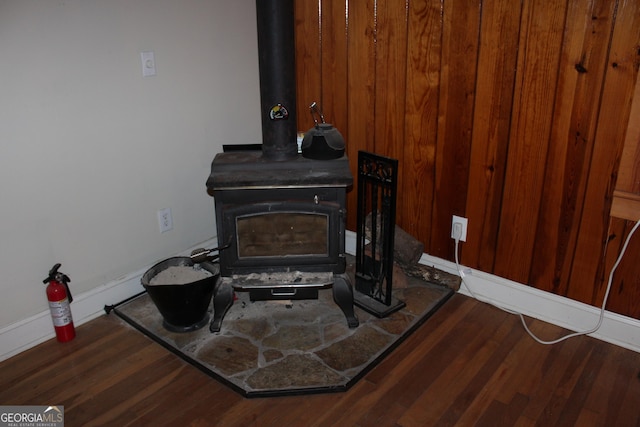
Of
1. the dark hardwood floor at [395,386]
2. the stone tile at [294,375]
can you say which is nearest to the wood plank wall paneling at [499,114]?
the dark hardwood floor at [395,386]

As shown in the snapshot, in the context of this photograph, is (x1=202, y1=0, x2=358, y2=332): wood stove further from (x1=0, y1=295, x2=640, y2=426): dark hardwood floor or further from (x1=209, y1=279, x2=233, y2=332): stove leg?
(x1=0, y1=295, x2=640, y2=426): dark hardwood floor

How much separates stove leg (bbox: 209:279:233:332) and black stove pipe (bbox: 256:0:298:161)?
0.63 m

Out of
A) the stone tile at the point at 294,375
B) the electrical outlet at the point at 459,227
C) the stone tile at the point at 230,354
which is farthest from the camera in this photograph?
the electrical outlet at the point at 459,227

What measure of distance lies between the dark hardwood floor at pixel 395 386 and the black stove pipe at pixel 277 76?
104 centimetres

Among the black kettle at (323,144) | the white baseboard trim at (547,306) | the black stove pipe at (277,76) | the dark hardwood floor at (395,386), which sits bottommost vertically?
the dark hardwood floor at (395,386)

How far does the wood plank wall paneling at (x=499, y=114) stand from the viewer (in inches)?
83.6

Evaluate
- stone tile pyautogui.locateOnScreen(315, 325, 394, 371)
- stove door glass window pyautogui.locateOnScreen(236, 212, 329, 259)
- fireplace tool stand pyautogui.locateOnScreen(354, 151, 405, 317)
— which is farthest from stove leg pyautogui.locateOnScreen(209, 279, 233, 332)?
fireplace tool stand pyautogui.locateOnScreen(354, 151, 405, 317)

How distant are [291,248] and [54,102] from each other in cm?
117

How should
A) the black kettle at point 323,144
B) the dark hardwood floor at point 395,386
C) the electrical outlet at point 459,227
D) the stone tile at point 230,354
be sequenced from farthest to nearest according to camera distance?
the electrical outlet at point 459,227 → the black kettle at point 323,144 → the stone tile at point 230,354 → the dark hardwood floor at point 395,386

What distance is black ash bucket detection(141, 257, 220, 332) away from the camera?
7.52 feet

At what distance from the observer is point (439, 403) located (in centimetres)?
200

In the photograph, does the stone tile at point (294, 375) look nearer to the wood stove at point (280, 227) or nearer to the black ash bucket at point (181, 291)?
the wood stove at point (280, 227)

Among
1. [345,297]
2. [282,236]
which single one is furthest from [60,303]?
[345,297]

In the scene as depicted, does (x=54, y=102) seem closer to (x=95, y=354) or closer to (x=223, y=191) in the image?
(x=223, y=191)
